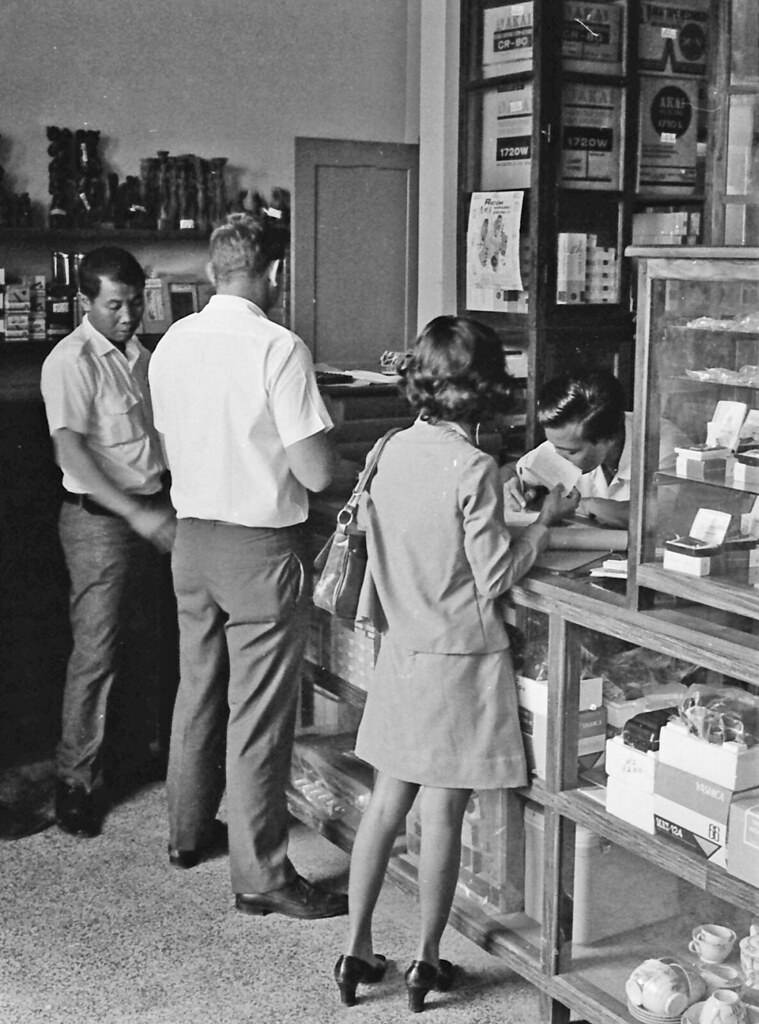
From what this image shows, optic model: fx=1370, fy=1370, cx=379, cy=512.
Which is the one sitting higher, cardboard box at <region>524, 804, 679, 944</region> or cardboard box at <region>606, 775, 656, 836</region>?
cardboard box at <region>606, 775, 656, 836</region>

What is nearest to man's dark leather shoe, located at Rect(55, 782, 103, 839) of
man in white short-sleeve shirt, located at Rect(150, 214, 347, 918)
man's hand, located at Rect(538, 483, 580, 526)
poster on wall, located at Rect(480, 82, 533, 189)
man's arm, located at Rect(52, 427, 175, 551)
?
man in white short-sleeve shirt, located at Rect(150, 214, 347, 918)

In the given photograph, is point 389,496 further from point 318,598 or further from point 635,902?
point 635,902

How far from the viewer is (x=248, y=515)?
3580 mm

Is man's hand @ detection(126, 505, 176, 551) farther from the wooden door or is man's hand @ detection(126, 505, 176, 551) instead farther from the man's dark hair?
the wooden door

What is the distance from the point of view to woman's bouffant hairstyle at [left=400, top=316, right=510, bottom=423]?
119 inches

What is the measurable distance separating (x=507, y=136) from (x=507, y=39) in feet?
1.40

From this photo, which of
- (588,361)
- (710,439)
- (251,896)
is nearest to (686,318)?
(710,439)

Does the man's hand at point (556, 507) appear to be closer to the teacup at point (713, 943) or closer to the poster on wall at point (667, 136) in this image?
the teacup at point (713, 943)

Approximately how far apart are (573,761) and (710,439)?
79cm

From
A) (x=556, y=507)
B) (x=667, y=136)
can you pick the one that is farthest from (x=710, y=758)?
(x=667, y=136)

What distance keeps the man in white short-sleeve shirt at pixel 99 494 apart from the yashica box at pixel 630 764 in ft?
5.84

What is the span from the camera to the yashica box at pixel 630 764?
113 inches

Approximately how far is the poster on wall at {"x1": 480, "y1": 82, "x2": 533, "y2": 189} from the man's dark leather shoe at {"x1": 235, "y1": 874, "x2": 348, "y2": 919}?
3.64 m

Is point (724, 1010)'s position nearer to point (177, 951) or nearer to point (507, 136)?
point (177, 951)
